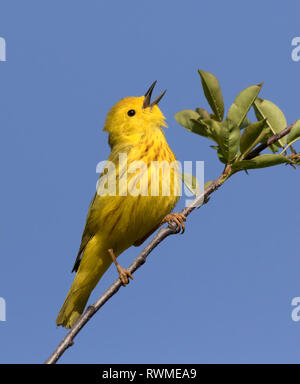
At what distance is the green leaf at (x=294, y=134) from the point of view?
331 centimetres

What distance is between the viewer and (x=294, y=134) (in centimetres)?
335

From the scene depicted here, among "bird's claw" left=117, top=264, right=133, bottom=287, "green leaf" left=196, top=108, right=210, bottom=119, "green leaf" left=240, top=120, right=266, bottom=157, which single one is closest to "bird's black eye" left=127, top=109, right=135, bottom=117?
"bird's claw" left=117, top=264, right=133, bottom=287

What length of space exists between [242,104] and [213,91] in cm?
A: 19

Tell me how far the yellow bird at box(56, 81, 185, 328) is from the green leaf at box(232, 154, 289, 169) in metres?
1.85

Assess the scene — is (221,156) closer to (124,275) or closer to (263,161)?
(263,161)

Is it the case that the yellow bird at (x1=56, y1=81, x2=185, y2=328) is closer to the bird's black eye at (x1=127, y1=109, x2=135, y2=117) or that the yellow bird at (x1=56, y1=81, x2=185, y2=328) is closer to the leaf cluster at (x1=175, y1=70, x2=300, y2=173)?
the bird's black eye at (x1=127, y1=109, x2=135, y2=117)

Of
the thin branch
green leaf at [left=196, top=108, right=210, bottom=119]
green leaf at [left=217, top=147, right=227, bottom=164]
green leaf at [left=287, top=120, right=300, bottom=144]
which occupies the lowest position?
the thin branch

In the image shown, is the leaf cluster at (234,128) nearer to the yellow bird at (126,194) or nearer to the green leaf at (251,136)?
the green leaf at (251,136)

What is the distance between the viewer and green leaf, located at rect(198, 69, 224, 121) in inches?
124

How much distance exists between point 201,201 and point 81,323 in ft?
3.76

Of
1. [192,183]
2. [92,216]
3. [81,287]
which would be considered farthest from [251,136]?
[81,287]

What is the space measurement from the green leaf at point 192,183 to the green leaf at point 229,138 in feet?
1.59
